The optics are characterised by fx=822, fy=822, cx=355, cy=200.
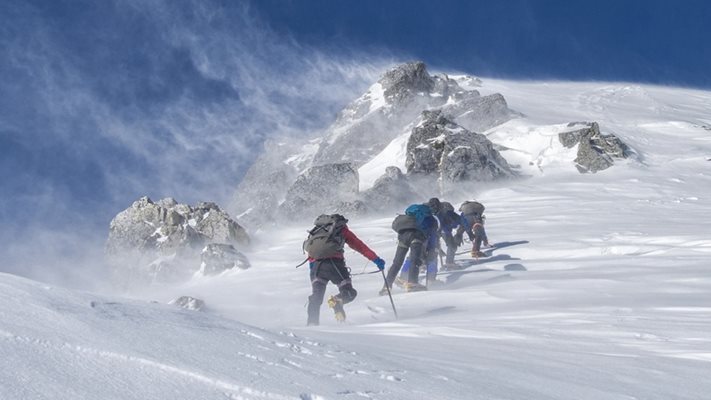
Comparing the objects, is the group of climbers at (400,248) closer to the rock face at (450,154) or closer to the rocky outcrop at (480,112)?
the rock face at (450,154)

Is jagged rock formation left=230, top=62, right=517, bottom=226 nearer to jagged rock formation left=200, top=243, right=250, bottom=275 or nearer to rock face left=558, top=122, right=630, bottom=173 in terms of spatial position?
rock face left=558, top=122, right=630, bottom=173

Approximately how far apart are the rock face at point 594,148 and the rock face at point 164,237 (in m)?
15.7

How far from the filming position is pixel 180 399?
3.79 metres

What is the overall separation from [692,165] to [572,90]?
29.6 meters

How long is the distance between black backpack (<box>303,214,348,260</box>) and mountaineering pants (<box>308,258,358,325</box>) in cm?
11

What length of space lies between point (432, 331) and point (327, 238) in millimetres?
3111

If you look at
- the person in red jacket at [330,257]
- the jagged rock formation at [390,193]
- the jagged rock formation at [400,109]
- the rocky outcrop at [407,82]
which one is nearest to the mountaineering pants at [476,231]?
the person in red jacket at [330,257]

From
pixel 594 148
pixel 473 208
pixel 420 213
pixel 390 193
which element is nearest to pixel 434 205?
pixel 420 213

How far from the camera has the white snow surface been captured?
420 cm

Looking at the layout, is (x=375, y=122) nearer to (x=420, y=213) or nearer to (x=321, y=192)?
(x=321, y=192)

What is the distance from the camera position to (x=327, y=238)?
35.8 ft

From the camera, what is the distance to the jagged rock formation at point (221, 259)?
2461 cm

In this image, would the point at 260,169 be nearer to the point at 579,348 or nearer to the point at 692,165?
the point at 692,165

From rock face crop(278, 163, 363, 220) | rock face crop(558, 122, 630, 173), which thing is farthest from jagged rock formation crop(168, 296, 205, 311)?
rock face crop(558, 122, 630, 173)
